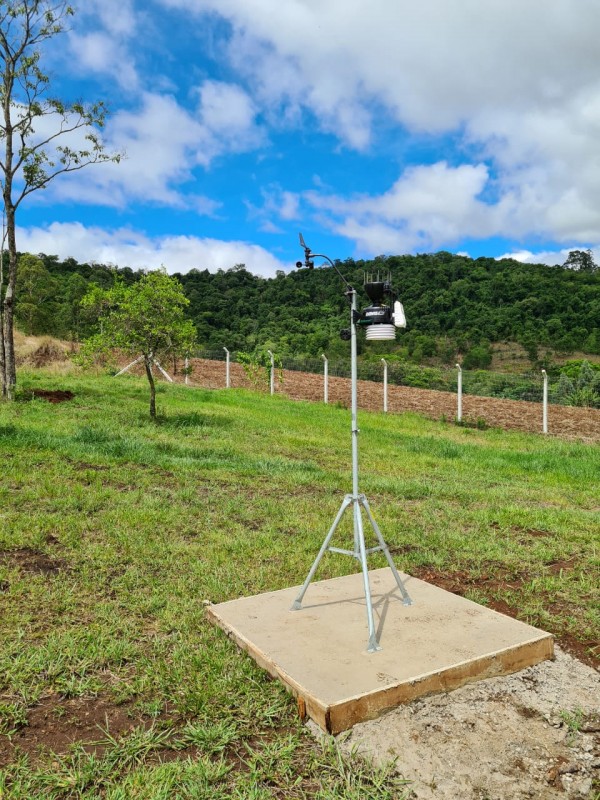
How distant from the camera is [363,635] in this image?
3.17 m

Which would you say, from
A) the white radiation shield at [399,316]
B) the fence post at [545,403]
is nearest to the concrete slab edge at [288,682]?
the white radiation shield at [399,316]

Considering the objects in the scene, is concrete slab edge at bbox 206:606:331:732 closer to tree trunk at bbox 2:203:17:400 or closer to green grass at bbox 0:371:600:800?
green grass at bbox 0:371:600:800

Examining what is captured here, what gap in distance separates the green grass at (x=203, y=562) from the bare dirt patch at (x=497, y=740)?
16 cm

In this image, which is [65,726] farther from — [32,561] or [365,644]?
[32,561]

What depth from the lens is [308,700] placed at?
257cm

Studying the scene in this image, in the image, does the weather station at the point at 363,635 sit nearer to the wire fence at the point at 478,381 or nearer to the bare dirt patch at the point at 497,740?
the bare dirt patch at the point at 497,740

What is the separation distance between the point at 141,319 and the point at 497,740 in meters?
9.02

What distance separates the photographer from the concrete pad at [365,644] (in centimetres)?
261

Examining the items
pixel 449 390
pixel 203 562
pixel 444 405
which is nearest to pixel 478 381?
pixel 444 405

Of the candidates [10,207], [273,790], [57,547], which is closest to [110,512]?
[57,547]

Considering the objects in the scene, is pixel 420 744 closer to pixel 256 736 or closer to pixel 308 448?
pixel 256 736

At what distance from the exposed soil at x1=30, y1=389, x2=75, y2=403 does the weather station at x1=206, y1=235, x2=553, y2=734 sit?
9472 mm

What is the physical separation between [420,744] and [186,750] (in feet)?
3.06

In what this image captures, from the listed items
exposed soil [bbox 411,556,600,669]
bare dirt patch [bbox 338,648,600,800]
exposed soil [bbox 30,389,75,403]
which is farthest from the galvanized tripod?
exposed soil [bbox 30,389,75,403]
